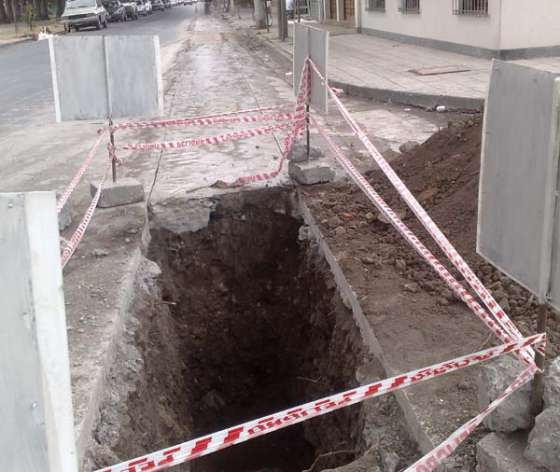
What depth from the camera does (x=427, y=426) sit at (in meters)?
3.38

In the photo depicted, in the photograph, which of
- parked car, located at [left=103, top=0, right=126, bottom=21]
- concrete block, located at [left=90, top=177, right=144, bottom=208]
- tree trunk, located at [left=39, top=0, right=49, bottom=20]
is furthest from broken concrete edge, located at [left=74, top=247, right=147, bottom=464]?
tree trunk, located at [left=39, top=0, right=49, bottom=20]

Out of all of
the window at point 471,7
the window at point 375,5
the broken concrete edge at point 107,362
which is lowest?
the broken concrete edge at point 107,362

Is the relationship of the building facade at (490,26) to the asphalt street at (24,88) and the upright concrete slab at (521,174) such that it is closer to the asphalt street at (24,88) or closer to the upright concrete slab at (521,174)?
the asphalt street at (24,88)

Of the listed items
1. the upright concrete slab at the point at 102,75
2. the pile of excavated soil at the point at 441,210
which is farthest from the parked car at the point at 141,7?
the pile of excavated soil at the point at 441,210

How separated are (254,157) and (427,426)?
592 centimetres

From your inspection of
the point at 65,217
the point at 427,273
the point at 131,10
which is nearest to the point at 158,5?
the point at 131,10

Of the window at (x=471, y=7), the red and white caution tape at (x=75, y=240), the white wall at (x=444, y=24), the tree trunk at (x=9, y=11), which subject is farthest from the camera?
the tree trunk at (x=9, y=11)

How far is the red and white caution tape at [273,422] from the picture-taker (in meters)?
2.61

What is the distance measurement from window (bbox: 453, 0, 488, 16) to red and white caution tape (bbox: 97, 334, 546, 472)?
14258mm

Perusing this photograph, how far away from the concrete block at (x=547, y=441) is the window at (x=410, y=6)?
63.4 ft

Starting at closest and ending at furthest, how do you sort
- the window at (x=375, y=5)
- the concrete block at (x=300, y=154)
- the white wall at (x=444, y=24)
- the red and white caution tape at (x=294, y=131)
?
the red and white caution tape at (x=294, y=131) < the concrete block at (x=300, y=154) < the white wall at (x=444, y=24) < the window at (x=375, y=5)

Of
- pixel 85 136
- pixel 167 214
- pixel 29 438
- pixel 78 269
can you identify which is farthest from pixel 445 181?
pixel 85 136

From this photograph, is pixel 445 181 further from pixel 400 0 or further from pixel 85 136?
pixel 400 0

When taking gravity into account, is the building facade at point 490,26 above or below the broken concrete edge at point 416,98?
above
